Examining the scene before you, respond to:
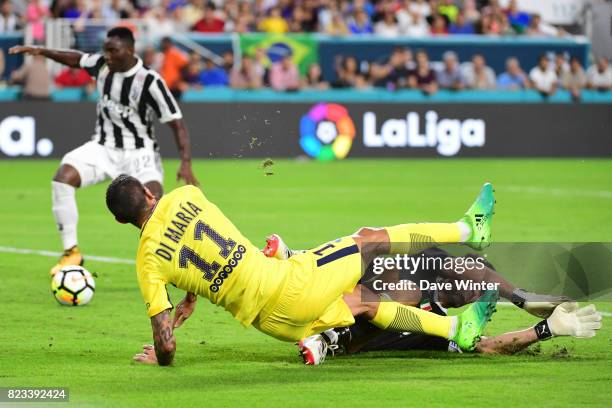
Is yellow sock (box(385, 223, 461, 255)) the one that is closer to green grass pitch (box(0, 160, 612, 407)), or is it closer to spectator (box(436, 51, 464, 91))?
green grass pitch (box(0, 160, 612, 407))

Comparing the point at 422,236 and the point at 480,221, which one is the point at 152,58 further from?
the point at 422,236

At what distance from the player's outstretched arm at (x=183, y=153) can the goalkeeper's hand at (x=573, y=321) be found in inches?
158

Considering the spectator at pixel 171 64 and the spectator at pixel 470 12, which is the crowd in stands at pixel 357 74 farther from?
the spectator at pixel 470 12

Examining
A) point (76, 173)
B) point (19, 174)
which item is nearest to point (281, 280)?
point (76, 173)

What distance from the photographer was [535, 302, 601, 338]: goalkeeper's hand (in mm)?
7680

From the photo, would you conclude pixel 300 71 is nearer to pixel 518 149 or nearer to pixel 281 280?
pixel 518 149

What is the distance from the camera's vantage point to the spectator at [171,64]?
25.0 meters

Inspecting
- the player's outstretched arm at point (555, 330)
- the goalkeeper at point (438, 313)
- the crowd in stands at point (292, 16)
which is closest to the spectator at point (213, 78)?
the crowd in stands at point (292, 16)

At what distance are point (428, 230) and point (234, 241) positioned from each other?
49.3 inches

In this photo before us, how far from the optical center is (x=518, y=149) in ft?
84.8

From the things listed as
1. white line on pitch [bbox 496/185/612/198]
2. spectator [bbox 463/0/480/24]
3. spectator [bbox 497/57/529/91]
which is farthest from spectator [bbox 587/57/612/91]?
white line on pitch [bbox 496/185/612/198]

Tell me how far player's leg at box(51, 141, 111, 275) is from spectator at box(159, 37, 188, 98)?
517 inches

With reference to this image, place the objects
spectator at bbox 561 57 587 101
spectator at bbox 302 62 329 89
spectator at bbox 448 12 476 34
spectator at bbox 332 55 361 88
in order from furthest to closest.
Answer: spectator at bbox 448 12 476 34
spectator at bbox 561 57 587 101
spectator at bbox 332 55 361 88
spectator at bbox 302 62 329 89

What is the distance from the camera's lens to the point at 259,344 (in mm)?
8836
